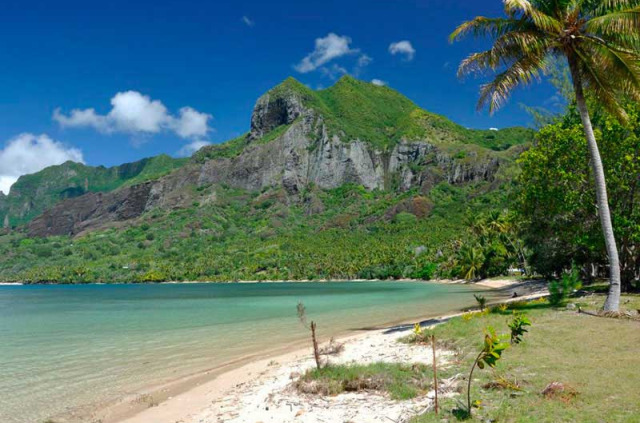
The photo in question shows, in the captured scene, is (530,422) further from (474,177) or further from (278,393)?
(474,177)

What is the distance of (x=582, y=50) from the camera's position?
55.4ft

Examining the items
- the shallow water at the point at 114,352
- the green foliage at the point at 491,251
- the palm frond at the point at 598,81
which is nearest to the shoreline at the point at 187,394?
the shallow water at the point at 114,352

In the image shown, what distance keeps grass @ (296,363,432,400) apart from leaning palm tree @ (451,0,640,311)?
9.58 meters

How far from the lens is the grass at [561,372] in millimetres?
7617

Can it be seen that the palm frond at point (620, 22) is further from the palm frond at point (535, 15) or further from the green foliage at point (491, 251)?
the green foliage at point (491, 251)

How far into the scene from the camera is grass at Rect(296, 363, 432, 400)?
10.0m

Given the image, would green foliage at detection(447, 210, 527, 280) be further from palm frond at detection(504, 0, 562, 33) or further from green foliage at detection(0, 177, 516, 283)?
palm frond at detection(504, 0, 562, 33)

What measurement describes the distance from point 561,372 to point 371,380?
4.24m

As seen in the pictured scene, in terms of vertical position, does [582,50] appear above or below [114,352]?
above

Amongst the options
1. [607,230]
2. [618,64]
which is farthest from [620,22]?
[607,230]

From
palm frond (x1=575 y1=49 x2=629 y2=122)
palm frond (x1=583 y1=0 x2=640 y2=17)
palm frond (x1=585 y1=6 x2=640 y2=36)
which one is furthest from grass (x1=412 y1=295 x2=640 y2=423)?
palm frond (x1=583 y1=0 x2=640 y2=17)

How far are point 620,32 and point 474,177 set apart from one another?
19311cm

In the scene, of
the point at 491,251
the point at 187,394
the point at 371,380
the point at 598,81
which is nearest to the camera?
the point at 371,380

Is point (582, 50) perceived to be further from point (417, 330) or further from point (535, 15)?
point (417, 330)
